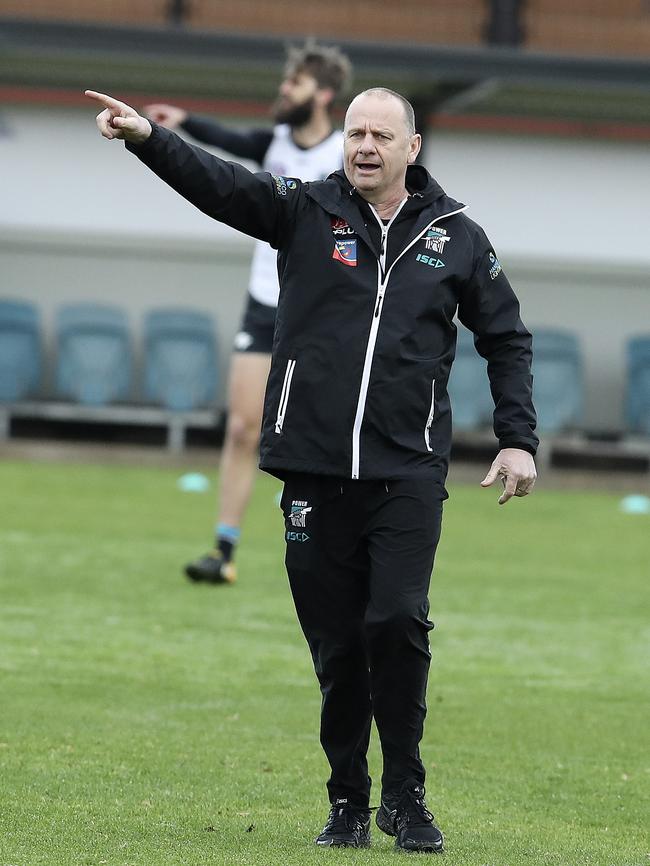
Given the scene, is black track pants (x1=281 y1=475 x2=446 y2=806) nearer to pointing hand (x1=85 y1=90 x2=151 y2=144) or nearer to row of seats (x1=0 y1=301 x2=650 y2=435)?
pointing hand (x1=85 y1=90 x2=151 y2=144)

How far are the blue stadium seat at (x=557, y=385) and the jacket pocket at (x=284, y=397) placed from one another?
12.5 meters

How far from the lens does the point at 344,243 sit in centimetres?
431

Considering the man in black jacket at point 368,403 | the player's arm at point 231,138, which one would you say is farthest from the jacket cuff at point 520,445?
the player's arm at point 231,138

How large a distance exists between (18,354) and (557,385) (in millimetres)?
5326

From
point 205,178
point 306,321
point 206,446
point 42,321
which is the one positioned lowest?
point 206,446

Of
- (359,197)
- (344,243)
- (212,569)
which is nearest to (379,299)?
(344,243)

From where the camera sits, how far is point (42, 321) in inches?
678

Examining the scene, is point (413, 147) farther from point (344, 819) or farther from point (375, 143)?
point (344, 819)

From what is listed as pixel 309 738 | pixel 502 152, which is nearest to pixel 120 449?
pixel 502 152

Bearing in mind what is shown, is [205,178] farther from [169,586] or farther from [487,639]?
[169,586]

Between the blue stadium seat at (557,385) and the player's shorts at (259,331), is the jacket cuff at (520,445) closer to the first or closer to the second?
the player's shorts at (259,331)

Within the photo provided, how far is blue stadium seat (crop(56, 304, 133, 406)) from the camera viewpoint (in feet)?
54.1

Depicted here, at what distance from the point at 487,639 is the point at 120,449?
29.9 feet

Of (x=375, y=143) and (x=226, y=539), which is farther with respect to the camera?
(x=226, y=539)
